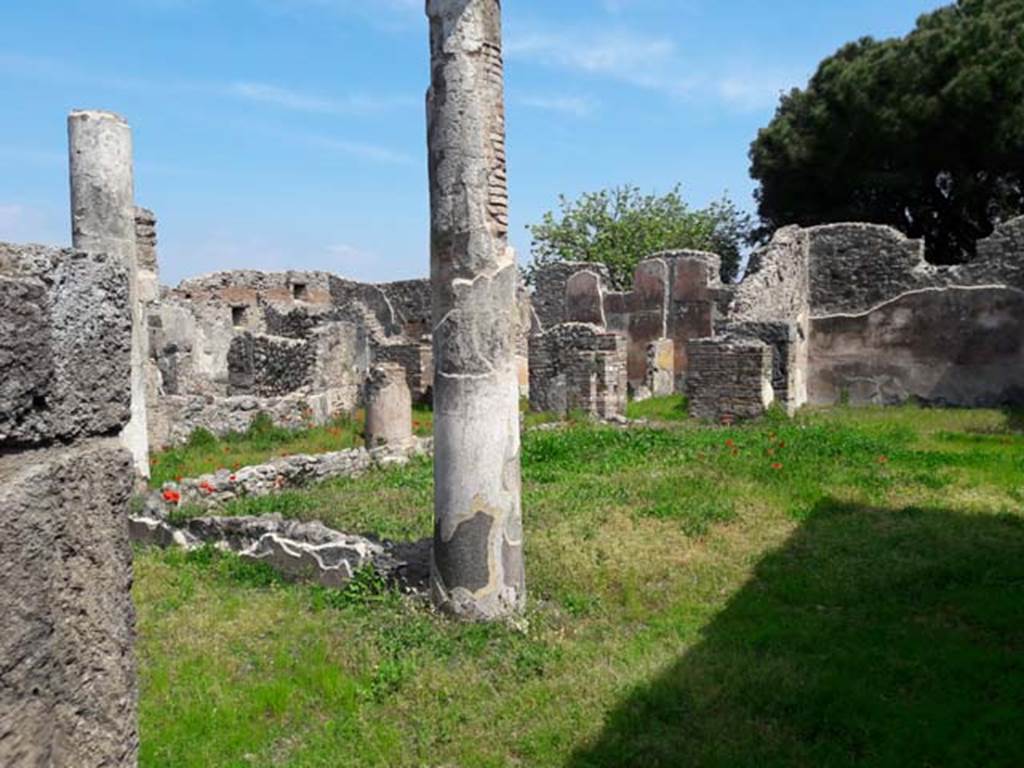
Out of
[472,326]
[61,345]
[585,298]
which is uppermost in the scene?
[585,298]

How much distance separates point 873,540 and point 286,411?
1035cm

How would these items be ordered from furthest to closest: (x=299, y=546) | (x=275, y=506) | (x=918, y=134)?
(x=918, y=134) < (x=275, y=506) < (x=299, y=546)

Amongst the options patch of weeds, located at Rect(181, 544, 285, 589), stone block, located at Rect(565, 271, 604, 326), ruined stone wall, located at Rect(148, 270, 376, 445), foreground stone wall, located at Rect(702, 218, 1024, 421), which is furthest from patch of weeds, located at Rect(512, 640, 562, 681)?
stone block, located at Rect(565, 271, 604, 326)

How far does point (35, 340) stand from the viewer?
4.78 ft

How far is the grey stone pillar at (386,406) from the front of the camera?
37.8ft

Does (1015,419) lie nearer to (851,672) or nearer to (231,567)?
(851,672)

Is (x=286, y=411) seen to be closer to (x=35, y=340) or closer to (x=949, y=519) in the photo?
(x=949, y=519)

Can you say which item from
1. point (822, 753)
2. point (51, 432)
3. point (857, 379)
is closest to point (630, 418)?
point (857, 379)

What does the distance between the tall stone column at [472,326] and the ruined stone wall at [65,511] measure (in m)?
3.66

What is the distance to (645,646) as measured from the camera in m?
4.91

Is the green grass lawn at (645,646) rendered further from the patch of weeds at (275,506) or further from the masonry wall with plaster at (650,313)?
the masonry wall with plaster at (650,313)

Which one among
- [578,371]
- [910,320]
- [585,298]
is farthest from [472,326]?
[585,298]

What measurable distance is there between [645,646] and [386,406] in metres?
7.15

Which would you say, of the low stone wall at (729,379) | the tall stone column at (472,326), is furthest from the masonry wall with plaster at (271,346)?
the tall stone column at (472,326)
